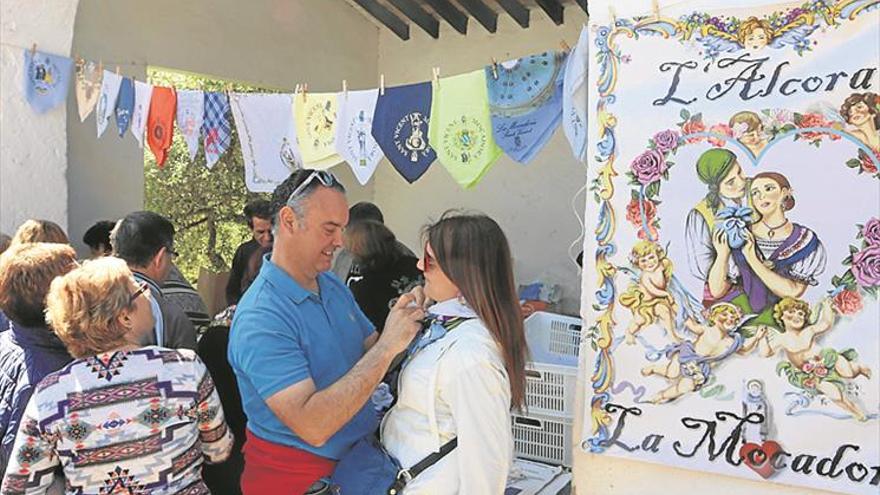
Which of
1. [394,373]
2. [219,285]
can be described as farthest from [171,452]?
[219,285]

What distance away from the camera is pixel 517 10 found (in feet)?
21.1

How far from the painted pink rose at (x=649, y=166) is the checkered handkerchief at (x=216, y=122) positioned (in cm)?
251

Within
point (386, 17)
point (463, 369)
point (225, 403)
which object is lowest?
point (225, 403)

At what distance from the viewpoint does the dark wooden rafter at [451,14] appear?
6.52 m

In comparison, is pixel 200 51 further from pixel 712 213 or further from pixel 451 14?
pixel 712 213

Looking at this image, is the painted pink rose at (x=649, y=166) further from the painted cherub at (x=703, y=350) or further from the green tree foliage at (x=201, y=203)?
the green tree foliage at (x=201, y=203)

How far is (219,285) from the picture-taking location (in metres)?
5.32

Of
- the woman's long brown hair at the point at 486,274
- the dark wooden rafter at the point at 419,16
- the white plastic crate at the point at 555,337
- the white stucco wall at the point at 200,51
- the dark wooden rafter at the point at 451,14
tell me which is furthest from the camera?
the dark wooden rafter at the point at 419,16

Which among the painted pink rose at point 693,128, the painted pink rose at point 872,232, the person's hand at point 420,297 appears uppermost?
the painted pink rose at point 693,128

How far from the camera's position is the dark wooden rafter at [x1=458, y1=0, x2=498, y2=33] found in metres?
6.35

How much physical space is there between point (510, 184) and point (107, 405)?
548 centimetres

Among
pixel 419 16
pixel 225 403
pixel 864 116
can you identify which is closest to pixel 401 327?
pixel 225 403

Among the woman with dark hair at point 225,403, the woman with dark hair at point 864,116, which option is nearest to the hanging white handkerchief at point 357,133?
the woman with dark hair at point 225,403

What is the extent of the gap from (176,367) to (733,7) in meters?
1.87
